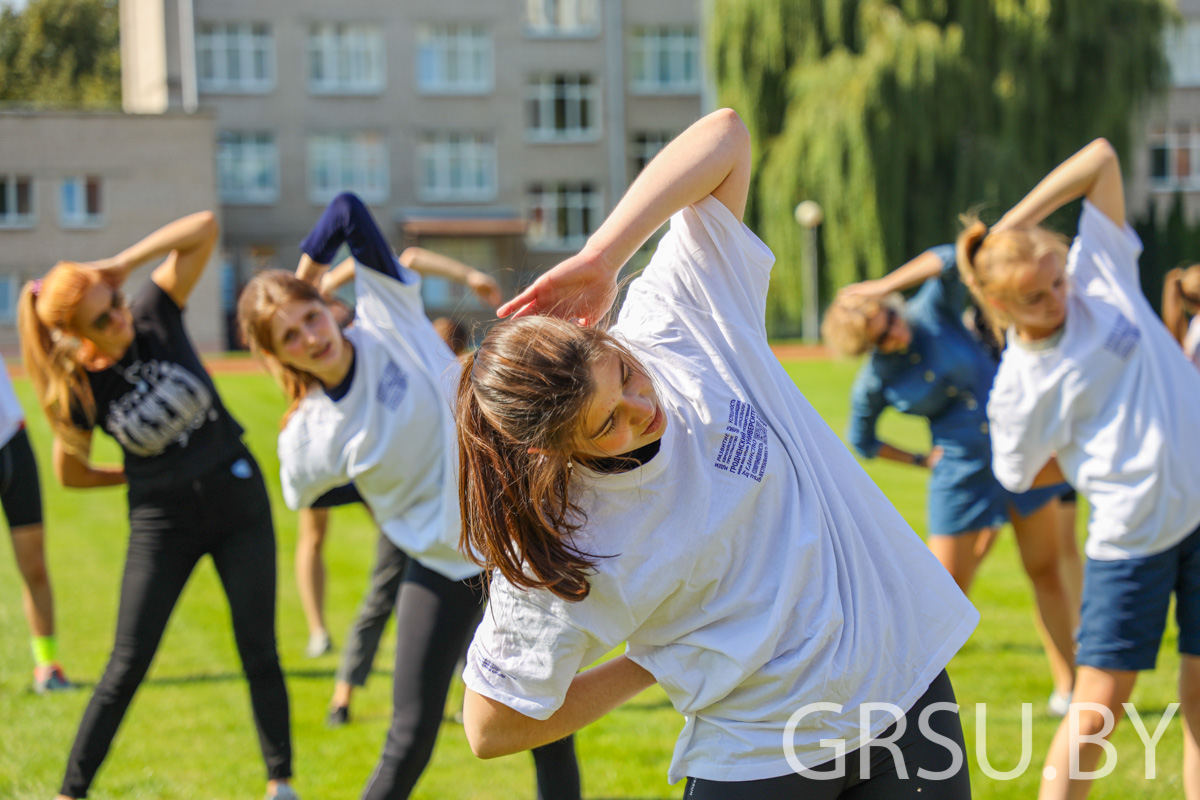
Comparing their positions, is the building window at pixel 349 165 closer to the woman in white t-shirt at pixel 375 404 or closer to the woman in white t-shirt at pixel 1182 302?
the woman in white t-shirt at pixel 1182 302

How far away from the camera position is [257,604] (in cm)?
386

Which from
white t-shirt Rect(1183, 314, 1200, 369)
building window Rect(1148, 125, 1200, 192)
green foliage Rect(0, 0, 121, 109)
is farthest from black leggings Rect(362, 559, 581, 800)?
green foliage Rect(0, 0, 121, 109)

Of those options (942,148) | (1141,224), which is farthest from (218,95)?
(1141,224)

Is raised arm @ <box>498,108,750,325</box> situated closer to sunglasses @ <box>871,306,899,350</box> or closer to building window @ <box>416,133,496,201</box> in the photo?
sunglasses @ <box>871,306,899,350</box>

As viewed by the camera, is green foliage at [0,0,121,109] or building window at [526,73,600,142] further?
green foliage at [0,0,121,109]

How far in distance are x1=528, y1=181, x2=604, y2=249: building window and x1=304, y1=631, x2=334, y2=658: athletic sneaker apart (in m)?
34.3

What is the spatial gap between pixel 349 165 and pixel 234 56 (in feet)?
17.7

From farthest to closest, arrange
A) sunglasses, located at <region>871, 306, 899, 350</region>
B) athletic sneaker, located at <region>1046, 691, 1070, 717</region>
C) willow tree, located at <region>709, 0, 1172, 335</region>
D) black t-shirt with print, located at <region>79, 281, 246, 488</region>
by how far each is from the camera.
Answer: willow tree, located at <region>709, 0, 1172, 335</region>
sunglasses, located at <region>871, 306, 899, 350</region>
athletic sneaker, located at <region>1046, 691, 1070, 717</region>
black t-shirt with print, located at <region>79, 281, 246, 488</region>

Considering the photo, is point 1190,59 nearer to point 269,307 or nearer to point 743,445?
point 269,307

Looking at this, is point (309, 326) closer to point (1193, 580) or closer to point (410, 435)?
point (410, 435)

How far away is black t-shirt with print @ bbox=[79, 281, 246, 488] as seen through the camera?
381 centimetres

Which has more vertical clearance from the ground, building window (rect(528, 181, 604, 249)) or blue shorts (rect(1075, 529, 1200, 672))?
building window (rect(528, 181, 604, 249))

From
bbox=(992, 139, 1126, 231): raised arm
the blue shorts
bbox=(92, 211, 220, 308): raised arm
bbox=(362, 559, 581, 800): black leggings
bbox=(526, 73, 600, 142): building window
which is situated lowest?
bbox=(362, 559, 581, 800): black leggings

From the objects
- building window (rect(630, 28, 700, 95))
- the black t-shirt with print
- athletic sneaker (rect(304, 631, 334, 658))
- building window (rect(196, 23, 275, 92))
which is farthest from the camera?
building window (rect(630, 28, 700, 95))
